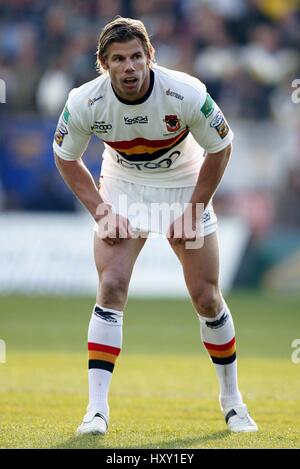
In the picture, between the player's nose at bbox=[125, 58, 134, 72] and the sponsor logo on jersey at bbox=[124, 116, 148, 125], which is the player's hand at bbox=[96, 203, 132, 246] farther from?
the player's nose at bbox=[125, 58, 134, 72]

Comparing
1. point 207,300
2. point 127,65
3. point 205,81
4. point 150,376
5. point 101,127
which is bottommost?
point 150,376

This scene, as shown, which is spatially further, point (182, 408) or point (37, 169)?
point (37, 169)

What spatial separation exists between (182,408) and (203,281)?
1298 millimetres

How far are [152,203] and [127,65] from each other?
40.7 inches

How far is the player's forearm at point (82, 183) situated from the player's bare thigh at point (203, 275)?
598mm

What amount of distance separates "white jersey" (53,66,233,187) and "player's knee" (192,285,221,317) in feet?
2.91

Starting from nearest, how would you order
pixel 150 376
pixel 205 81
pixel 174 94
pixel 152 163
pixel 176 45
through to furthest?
pixel 174 94, pixel 152 163, pixel 150 376, pixel 205 81, pixel 176 45

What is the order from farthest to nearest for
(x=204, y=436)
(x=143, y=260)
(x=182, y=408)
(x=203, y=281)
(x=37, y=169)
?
(x=37, y=169)
(x=143, y=260)
(x=182, y=408)
(x=203, y=281)
(x=204, y=436)

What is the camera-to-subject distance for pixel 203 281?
21.2 feet

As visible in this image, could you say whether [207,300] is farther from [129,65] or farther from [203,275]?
[129,65]

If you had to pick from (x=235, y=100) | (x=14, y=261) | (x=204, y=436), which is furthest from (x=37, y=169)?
(x=204, y=436)

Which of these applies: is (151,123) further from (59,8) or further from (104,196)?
(59,8)

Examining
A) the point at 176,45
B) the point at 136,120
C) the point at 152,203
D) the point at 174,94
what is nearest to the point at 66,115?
the point at 136,120

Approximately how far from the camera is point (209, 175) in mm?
6426
